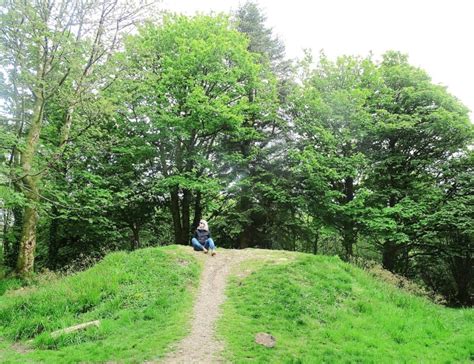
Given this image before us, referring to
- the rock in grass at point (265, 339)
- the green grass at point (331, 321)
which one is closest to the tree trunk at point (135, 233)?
the green grass at point (331, 321)

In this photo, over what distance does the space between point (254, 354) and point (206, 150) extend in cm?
1545

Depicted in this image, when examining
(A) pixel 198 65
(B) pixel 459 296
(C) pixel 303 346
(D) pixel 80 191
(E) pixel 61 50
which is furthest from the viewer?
(B) pixel 459 296

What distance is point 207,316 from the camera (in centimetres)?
849

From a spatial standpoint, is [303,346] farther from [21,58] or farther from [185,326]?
[21,58]

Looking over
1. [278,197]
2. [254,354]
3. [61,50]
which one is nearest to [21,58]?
[61,50]

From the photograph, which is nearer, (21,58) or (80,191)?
(21,58)

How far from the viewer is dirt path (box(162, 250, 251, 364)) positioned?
6.61 m

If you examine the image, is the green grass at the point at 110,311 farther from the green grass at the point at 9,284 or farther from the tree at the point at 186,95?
the tree at the point at 186,95

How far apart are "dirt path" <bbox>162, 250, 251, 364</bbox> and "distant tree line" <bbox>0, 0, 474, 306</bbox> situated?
5.32 meters

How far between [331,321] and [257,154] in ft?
42.2

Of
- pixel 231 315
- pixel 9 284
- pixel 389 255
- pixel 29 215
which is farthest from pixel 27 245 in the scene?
pixel 389 255

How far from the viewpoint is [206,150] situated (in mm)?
21172

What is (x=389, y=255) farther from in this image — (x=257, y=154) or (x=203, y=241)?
(x=203, y=241)

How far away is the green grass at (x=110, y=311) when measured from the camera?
6941mm
